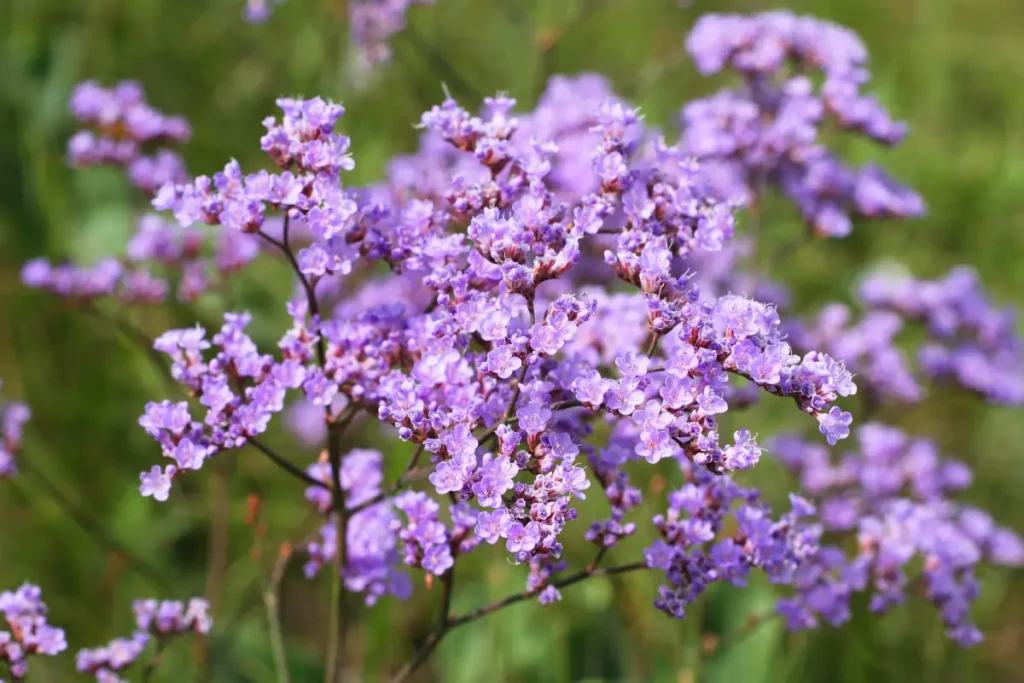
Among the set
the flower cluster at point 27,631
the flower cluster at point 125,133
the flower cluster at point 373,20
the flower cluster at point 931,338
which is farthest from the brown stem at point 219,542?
the flower cluster at point 931,338

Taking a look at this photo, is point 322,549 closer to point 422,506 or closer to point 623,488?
point 422,506

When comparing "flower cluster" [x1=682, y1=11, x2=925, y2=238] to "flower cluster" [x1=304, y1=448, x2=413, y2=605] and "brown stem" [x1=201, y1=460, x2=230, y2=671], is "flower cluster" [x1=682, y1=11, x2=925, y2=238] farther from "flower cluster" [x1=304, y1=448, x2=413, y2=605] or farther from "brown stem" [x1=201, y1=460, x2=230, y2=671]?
"brown stem" [x1=201, y1=460, x2=230, y2=671]

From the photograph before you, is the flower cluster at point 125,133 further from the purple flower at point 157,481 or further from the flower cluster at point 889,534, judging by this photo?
the flower cluster at point 889,534

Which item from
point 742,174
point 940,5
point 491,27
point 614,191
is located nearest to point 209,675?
point 614,191

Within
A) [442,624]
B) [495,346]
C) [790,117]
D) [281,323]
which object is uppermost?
[281,323]

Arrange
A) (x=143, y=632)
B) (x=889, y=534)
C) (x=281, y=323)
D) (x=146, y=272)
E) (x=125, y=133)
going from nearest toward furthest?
1. (x=143, y=632)
2. (x=889, y=534)
3. (x=146, y=272)
4. (x=125, y=133)
5. (x=281, y=323)

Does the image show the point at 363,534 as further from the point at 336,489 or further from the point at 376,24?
the point at 376,24

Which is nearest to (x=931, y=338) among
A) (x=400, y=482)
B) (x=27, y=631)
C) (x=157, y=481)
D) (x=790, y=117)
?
(x=790, y=117)
